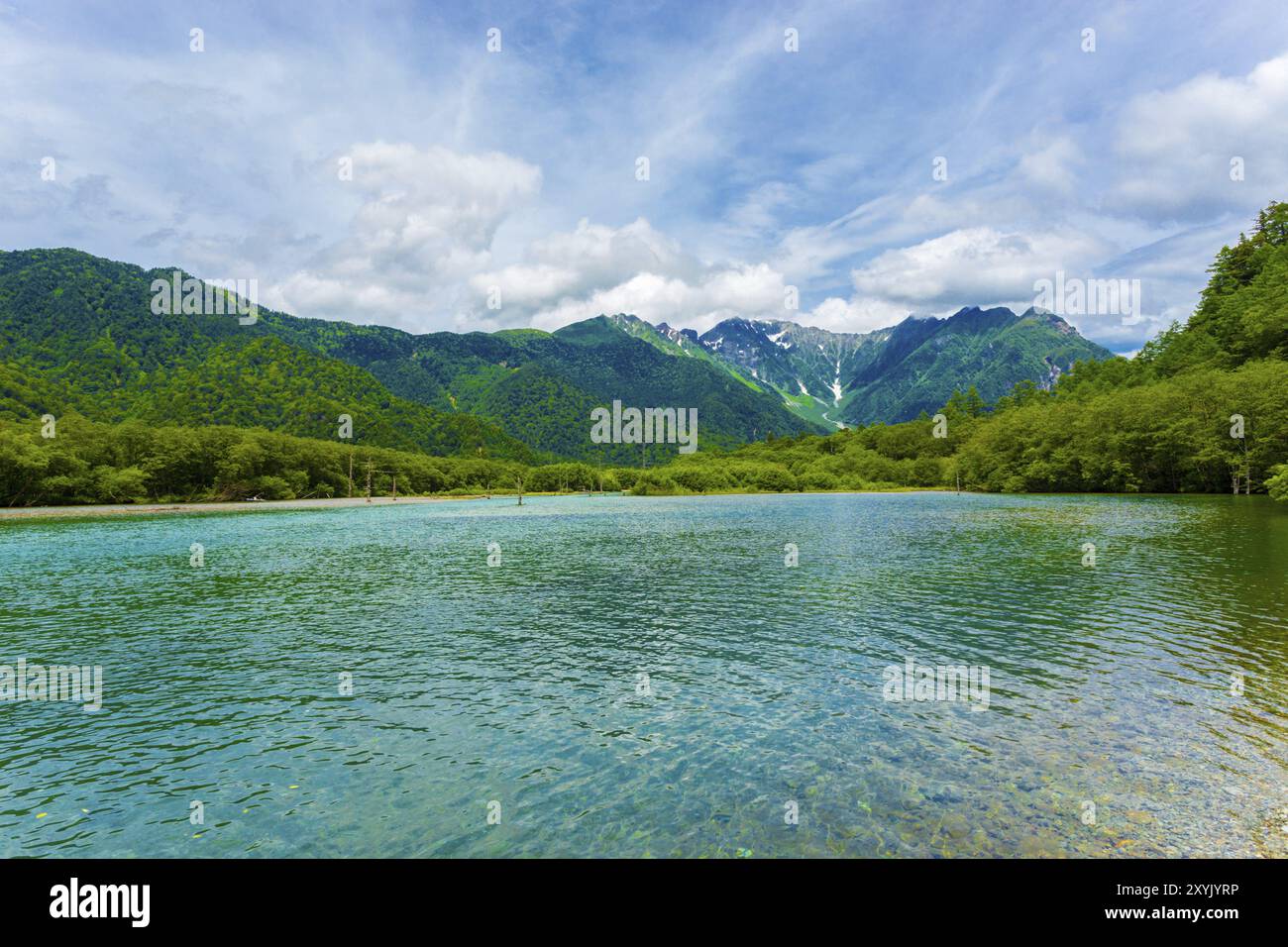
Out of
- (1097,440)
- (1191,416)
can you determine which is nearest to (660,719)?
(1191,416)

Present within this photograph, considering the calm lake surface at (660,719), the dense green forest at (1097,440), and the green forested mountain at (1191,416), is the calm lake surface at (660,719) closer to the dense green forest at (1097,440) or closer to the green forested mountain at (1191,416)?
the green forested mountain at (1191,416)

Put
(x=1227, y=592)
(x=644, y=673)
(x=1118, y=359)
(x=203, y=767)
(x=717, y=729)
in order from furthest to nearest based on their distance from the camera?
1. (x=1118, y=359)
2. (x=1227, y=592)
3. (x=644, y=673)
4. (x=717, y=729)
5. (x=203, y=767)

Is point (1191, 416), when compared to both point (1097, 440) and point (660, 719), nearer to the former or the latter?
point (1097, 440)

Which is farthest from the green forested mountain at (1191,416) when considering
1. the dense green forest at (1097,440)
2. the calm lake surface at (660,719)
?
the calm lake surface at (660,719)

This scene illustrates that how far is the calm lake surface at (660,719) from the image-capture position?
10.1 metres

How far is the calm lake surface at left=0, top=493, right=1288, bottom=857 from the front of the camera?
1009 centimetres

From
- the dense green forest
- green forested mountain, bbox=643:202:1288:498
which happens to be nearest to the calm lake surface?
green forested mountain, bbox=643:202:1288:498

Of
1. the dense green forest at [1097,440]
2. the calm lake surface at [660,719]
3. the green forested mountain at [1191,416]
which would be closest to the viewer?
the calm lake surface at [660,719]

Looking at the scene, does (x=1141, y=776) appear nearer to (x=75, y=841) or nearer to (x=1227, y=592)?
(x=75, y=841)

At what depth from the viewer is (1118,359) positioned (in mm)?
191500

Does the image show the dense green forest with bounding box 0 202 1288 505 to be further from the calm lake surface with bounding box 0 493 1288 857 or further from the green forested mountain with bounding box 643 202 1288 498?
the calm lake surface with bounding box 0 493 1288 857

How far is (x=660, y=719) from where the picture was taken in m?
15.1

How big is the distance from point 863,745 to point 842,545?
41.7m
